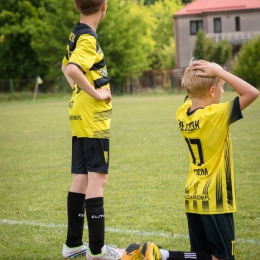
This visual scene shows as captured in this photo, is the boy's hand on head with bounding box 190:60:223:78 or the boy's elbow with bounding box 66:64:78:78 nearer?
the boy's hand on head with bounding box 190:60:223:78

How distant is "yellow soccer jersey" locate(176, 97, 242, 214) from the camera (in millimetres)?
3768

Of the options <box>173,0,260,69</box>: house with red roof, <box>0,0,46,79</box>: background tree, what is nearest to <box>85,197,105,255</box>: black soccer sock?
<box>0,0,46,79</box>: background tree

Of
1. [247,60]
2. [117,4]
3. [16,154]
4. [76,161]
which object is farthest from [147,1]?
[76,161]

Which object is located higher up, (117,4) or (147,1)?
(147,1)

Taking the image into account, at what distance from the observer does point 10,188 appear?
786 cm

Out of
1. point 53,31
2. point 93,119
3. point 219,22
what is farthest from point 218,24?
point 93,119

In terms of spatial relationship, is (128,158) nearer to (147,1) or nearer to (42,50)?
(42,50)

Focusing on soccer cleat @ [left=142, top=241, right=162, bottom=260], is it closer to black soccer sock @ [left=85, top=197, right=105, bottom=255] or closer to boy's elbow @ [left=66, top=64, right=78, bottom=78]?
black soccer sock @ [left=85, top=197, right=105, bottom=255]

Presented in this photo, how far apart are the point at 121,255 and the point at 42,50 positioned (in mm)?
45682

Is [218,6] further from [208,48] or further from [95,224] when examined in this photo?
[95,224]

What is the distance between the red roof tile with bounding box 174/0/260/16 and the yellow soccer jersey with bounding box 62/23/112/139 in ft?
184

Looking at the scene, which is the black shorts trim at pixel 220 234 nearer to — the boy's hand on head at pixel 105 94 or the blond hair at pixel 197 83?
the blond hair at pixel 197 83

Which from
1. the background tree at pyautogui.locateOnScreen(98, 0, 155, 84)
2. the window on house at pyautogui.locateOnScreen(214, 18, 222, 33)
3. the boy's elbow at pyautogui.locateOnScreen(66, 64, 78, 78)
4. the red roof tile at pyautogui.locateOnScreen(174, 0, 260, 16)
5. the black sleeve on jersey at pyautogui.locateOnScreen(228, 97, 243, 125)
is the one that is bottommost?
the black sleeve on jersey at pyautogui.locateOnScreen(228, 97, 243, 125)

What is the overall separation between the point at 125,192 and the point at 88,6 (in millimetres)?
3357
